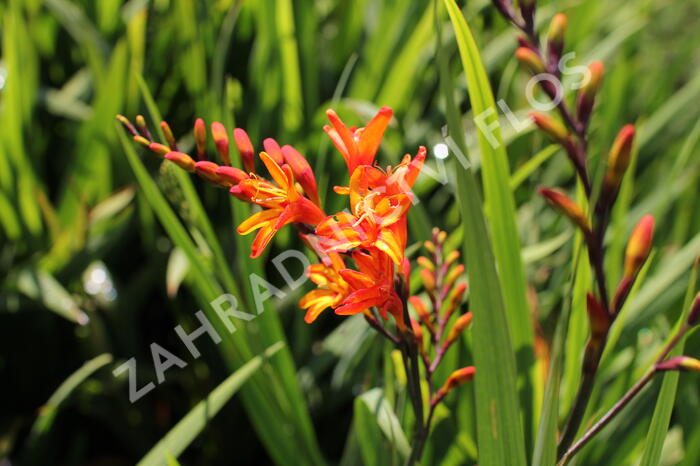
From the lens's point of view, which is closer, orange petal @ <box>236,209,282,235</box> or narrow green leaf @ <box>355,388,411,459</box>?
orange petal @ <box>236,209,282,235</box>

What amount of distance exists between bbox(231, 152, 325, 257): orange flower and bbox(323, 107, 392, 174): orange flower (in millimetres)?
47

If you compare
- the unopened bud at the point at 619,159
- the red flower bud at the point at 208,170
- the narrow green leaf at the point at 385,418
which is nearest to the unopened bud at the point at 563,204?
the unopened bud at the point at 619,159

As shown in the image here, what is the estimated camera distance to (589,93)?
0.53m

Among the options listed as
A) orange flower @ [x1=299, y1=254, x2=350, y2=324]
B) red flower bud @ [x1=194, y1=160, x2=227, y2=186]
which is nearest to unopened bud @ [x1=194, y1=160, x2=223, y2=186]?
red flower bud @ [x1=194, y1=160, x2=227, y2=186]

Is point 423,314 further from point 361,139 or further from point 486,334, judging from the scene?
point 361,139

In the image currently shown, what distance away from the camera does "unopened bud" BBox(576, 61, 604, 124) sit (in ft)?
1.71

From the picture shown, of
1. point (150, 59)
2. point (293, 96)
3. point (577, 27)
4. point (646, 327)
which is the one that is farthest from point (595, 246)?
point (577, 27)

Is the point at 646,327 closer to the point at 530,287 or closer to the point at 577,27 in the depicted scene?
the point at 530,287

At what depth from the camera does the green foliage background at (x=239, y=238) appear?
0.99 metres

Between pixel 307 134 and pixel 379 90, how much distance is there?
17cm

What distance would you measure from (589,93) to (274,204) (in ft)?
0.83

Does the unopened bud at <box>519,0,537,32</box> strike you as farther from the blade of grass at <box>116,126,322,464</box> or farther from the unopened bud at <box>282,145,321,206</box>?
the blade of grass at <box>116,126,322,464</box>

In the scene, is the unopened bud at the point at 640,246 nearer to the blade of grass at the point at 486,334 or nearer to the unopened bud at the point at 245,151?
the blade of grass at the point at 486,334

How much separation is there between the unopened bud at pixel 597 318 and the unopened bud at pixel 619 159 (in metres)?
0.08
